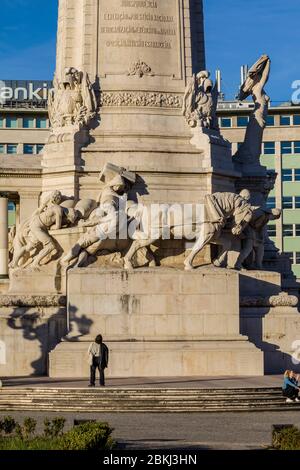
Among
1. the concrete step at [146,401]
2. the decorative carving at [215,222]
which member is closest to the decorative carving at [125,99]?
the decorative carving at [215,222]

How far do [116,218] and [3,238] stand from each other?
7.51 metres

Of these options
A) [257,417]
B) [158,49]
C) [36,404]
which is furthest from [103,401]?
[158,49]

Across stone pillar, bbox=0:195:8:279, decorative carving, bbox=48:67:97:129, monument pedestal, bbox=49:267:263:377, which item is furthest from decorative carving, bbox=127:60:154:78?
monument pedestal, bbox=49:267:263:377

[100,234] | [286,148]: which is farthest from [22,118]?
[100,234]

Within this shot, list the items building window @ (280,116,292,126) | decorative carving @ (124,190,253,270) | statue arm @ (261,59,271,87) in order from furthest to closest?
building window @ (280,116,292,126), statue arm @ (261,59,271,87), decorative carving @ (124,190,253,270)

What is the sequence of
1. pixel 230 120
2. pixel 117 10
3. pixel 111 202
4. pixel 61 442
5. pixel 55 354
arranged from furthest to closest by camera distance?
pixel 230 120 → pixel 117 10 → pixel 111 202 → pixel 55 354 → pixel 61 442

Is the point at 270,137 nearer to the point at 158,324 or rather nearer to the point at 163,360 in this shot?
the point at 158,324

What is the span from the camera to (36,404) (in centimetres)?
2686

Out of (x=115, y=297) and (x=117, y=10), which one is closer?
(x=115, y=297)

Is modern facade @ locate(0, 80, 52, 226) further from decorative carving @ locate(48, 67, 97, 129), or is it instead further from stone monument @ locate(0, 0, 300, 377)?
stone monument @ locate(0, 0, 300, 377)

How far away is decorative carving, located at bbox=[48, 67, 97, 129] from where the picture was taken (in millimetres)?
37000

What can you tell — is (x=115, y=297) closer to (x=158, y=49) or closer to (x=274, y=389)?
(x=274, y=389)

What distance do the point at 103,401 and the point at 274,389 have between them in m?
4.21

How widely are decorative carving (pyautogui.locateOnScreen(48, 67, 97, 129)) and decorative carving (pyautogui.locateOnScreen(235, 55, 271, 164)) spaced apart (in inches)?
256
